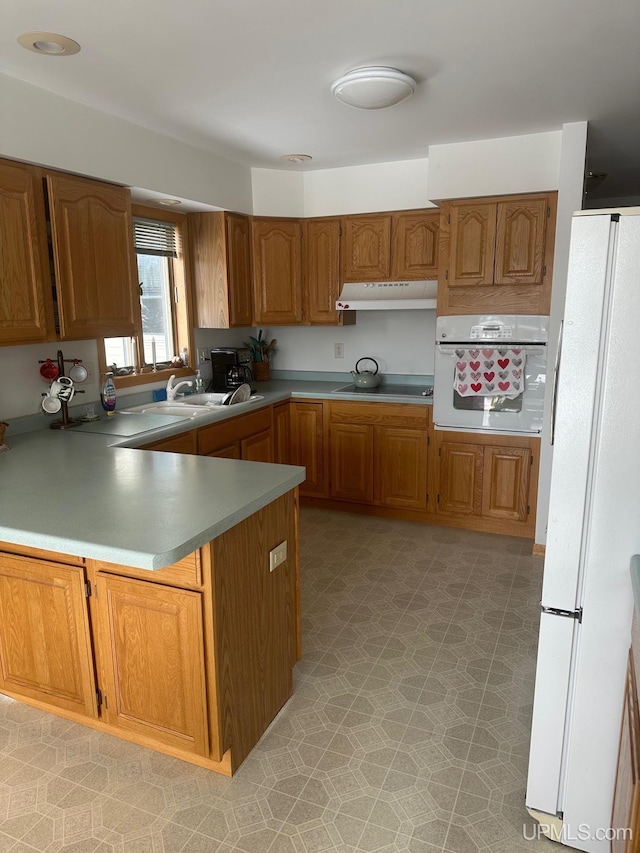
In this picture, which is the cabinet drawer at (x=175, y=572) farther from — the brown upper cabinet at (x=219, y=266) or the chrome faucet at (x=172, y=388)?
the brown upper cabinet at (x=219, y=266)

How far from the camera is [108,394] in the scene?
10.9 feet

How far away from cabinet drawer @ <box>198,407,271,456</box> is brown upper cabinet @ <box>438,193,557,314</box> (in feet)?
4.51

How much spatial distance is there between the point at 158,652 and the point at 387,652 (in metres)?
1.14

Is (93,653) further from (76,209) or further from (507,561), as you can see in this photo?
(507,561)

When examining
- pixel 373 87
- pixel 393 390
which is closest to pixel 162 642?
pixel 373 87

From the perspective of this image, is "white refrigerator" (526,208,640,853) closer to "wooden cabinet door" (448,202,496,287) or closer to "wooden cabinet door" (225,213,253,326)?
"wooden cabinet door" (448,202,496,287)

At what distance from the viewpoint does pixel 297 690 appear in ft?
7.61

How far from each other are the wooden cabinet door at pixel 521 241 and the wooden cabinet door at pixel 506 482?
41.4 inches

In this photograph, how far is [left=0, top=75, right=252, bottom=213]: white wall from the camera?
2413mm

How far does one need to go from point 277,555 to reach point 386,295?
94.3 inches

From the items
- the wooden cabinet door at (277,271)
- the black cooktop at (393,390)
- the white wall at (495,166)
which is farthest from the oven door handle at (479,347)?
the wooden cabinet door at (277,271)

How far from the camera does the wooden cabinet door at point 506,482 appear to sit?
362cm

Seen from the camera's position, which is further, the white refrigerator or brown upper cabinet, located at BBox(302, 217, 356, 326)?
brown upper cabinet, located at BBox(302, 217, 356, 326)

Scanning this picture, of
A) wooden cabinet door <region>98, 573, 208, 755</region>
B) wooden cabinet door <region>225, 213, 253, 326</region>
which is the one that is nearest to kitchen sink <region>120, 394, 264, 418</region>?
wooden cabinet door <region>225, 213, 253, 326</region>
